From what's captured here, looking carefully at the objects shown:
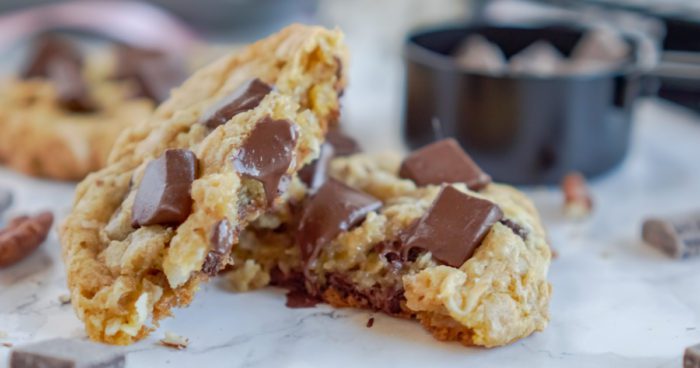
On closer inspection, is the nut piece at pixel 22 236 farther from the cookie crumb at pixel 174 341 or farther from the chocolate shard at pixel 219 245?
the chocolate shard at pixel 219 245

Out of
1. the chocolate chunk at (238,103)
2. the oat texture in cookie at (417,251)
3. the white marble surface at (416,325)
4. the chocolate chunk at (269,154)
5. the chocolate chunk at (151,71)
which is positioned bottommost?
the white marble surface at (416,325)

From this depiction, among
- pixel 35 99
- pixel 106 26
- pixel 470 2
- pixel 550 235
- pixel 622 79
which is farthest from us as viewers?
pixel 470 2

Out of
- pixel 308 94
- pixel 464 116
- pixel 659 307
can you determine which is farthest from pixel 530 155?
pixel 308 94

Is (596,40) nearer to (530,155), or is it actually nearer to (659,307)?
(530,155)

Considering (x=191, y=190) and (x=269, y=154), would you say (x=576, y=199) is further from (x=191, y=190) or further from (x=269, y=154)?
(x=191, y=190)

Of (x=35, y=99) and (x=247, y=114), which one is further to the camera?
(x=35, y=99)

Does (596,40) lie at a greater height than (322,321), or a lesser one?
greater

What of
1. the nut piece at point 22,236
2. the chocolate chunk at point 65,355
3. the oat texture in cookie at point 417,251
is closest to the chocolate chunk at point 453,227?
the oat texture in cookie at point 417,251
